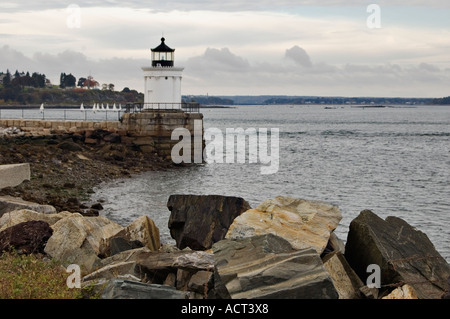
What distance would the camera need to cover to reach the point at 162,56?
42031mm

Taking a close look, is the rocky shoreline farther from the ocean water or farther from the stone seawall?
the ocean water

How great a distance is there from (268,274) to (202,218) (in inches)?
169

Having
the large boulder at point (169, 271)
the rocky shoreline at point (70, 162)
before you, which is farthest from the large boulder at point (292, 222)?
the rocky shoreline at point (70, 162)

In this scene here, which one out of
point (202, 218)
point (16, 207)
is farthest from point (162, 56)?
point (202, 218)

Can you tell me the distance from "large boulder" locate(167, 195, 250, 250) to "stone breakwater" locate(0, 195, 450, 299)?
2 centimetres

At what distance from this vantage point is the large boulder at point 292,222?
9.66 metres

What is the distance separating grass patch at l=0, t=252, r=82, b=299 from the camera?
7285 millimetres

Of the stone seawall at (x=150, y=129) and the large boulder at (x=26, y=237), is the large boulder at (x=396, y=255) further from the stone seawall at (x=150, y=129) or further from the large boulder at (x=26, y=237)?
the stone seawall at (x=150, y=129)

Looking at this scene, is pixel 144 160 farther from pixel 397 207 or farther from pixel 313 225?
pixel 313 225

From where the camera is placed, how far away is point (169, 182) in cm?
3147

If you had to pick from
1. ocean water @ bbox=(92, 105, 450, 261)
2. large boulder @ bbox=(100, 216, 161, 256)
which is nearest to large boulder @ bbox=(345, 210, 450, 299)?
large boulder @ bbox=(100, 216, 161, 256)

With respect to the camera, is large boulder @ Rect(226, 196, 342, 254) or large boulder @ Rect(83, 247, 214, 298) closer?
large boulder @ Rect(83, 247, 214, 298)

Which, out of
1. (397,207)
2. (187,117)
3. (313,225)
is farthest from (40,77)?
(313,225)

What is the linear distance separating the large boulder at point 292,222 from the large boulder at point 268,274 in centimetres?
138
